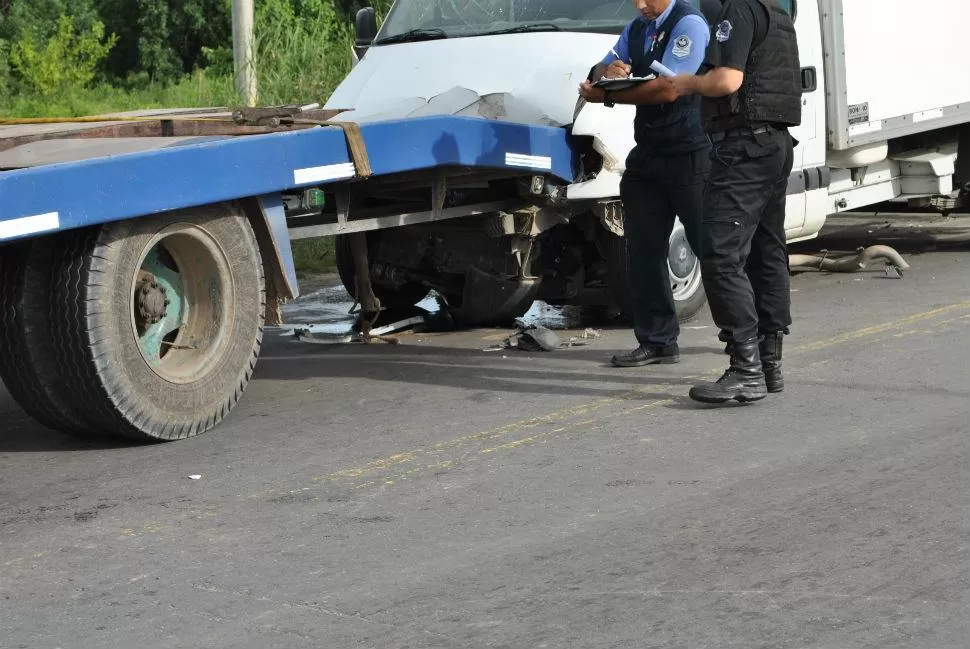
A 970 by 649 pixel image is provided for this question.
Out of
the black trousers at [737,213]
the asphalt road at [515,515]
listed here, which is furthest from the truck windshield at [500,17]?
the asphalt road at [515,515]

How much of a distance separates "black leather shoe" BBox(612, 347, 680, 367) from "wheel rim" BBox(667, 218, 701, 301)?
94 cm

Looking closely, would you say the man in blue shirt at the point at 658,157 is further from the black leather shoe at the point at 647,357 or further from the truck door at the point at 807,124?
the truck door at the point at 807,124

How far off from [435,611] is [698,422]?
232cm

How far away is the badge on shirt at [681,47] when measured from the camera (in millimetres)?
6492

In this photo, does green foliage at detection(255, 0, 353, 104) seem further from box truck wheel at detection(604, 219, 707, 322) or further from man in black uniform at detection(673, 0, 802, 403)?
man in black uniform at detection(673, 0, 802, 403)

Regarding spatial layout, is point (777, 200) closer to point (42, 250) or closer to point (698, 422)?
point (698, 422)

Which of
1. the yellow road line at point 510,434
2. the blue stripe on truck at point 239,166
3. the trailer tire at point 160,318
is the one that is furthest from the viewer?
the trailer tire at point 160,318

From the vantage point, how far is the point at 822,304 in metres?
8.80

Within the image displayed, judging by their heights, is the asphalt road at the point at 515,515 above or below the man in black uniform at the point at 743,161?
below

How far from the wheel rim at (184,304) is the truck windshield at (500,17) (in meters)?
2.82

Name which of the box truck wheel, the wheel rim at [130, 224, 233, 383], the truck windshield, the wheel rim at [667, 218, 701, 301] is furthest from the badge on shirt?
the wheel rim at [130, 224, 233, 383]

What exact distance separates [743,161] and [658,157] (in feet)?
2.66

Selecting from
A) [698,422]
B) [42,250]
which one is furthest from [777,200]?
[42,250]

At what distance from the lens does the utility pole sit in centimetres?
1407
